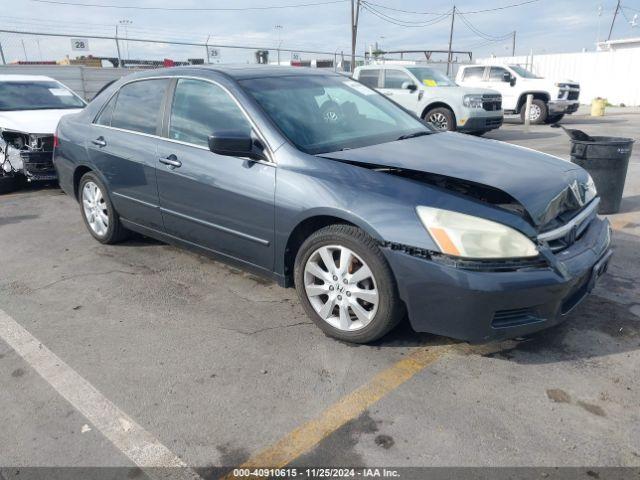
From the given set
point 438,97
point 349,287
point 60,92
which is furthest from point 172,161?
point 438,97

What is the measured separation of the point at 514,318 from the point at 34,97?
8.34 metres

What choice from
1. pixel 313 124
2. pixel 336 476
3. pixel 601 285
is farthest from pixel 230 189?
pixel 601 285

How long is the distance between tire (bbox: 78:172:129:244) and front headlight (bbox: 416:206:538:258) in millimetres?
3313

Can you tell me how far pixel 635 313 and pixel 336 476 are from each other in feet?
8.11

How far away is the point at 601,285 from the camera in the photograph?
13.0 ft

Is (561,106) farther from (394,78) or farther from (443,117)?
(394,78)

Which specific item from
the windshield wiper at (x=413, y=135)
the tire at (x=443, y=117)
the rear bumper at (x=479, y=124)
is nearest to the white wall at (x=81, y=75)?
the tire at (x=443, y=117)

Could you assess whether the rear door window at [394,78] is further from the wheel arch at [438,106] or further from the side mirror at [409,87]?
the wheel arch at [438,106]

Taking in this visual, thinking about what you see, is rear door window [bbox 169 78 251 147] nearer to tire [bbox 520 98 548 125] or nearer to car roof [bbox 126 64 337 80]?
car roof [bbox 126 64 337 80]

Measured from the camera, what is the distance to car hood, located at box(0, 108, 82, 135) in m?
7.22

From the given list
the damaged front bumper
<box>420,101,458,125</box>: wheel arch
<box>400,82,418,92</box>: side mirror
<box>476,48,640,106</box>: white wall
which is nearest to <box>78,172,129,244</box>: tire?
the damaged front bumper

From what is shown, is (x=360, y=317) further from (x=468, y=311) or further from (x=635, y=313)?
(x=635, y=313)

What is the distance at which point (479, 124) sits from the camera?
12.3 meters

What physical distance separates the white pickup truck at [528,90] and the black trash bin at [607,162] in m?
11.5
